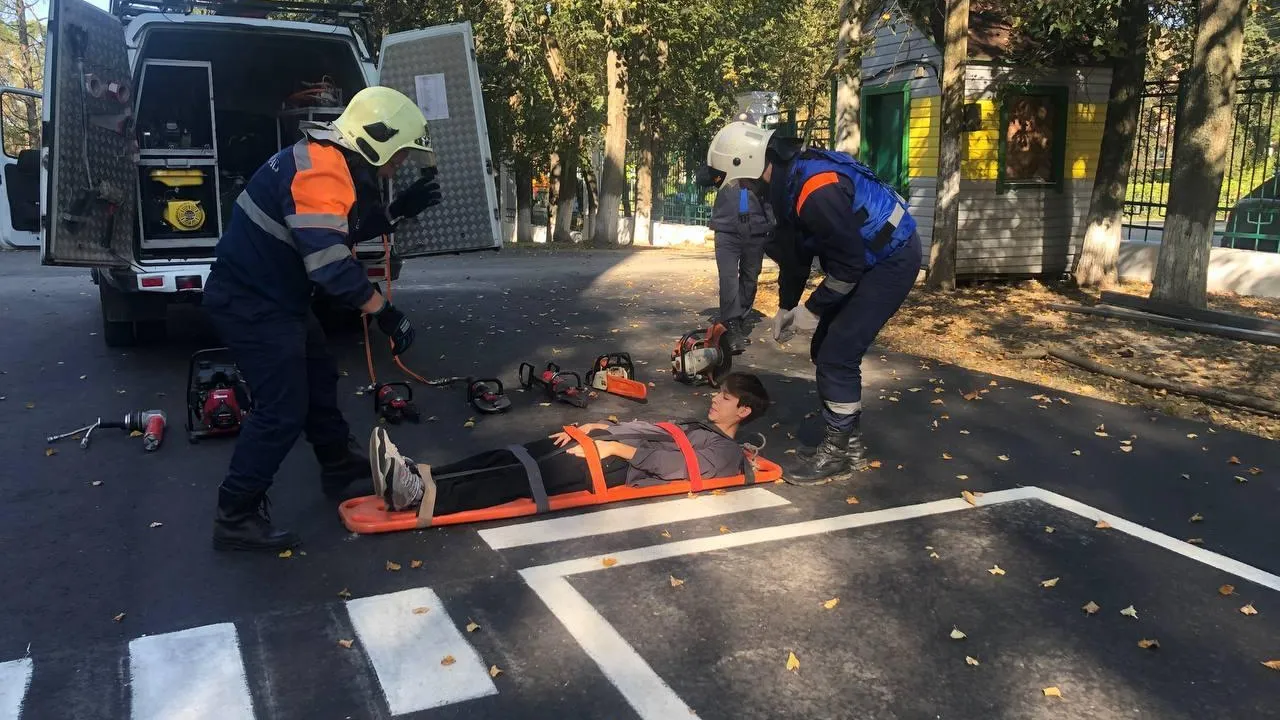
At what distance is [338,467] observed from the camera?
492 cm

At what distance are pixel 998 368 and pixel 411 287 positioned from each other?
8479 millimetres

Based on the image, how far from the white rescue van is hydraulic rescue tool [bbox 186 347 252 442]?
1.75 meters

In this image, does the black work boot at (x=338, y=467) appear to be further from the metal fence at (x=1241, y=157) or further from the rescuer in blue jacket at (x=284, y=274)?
the metal fence at (x=1241, y=157)

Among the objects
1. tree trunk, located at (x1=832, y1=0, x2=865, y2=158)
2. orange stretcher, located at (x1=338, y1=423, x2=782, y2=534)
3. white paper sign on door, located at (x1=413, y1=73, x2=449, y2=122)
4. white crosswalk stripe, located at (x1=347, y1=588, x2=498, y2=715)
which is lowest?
white crosswalk stripe, located at (x1=347, y1=588, x2=498, y2=715)

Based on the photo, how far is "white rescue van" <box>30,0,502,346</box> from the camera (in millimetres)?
6855

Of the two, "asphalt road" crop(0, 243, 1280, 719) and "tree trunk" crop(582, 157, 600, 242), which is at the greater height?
"tree trunk" crop(582, 157, 600, 242)

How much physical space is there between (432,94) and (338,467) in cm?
449

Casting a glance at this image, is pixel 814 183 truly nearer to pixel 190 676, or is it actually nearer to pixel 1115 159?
pixel 190 676

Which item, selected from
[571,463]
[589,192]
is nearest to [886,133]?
[571,463]

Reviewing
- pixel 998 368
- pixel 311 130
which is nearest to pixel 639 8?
pixel 998 368

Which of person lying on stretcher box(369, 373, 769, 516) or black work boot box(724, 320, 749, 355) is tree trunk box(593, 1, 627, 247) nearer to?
black work boot box(724, 320, 749, 355)

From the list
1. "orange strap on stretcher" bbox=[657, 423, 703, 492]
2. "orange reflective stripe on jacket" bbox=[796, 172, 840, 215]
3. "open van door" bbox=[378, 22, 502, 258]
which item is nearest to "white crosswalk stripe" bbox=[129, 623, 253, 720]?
"orange strap on stretcher" bbox=[657, 423, 703, 492]

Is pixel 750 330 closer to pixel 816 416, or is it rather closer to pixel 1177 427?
pixel 816 416

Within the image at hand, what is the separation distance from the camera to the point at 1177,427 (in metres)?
6.36
